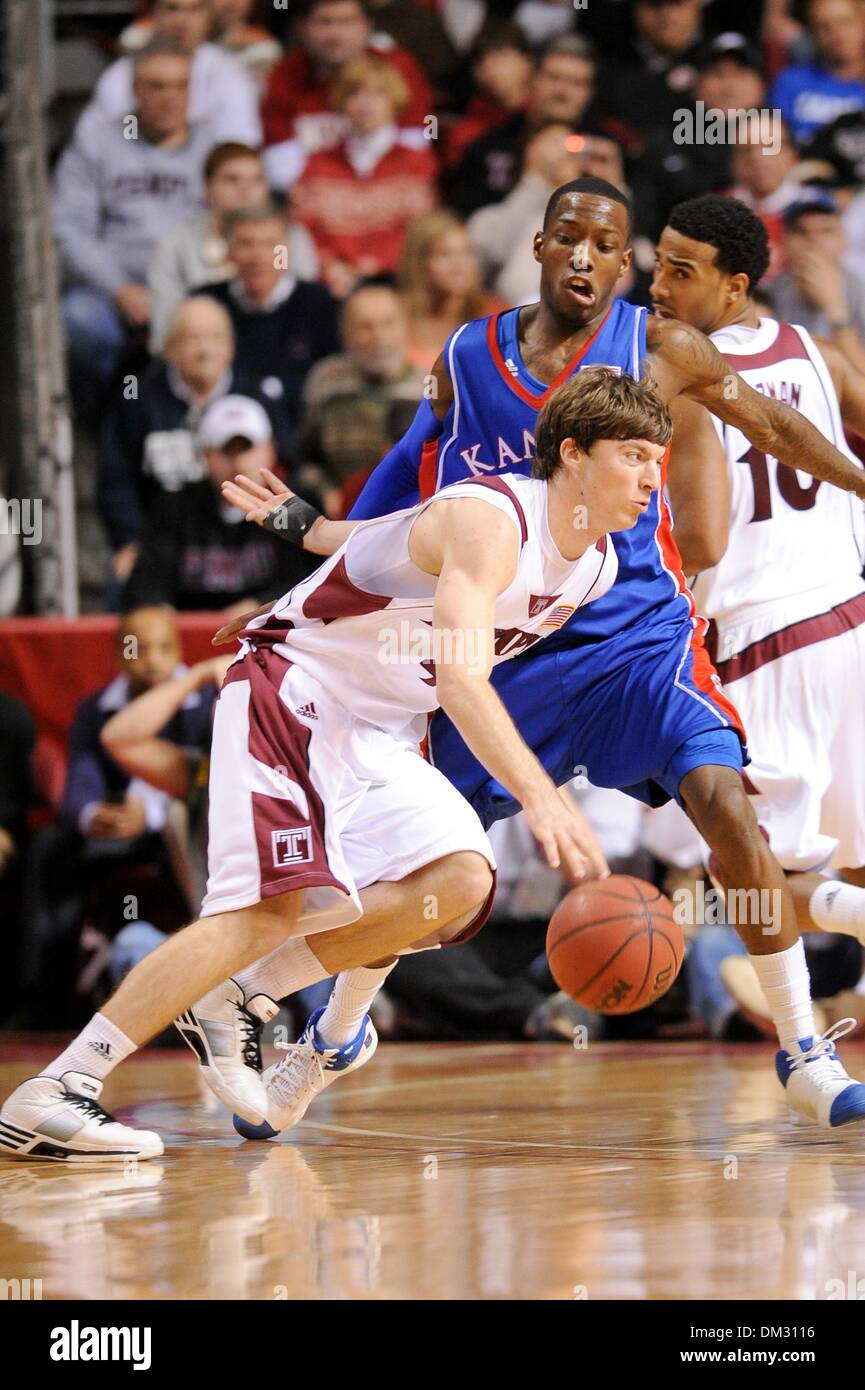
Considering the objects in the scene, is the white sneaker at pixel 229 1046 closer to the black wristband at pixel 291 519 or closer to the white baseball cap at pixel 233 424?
the black wristband at pixel 291 519

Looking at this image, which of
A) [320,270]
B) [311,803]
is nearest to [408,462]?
[311,803]

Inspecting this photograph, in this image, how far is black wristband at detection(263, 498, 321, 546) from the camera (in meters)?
4.68

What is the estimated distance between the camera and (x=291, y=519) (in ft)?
15.4

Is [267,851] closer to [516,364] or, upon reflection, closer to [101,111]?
[516,364]

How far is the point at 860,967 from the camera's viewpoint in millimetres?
7117

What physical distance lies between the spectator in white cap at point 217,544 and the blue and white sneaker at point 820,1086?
4211 mm

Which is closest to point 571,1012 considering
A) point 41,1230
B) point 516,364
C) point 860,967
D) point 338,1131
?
point 860,967

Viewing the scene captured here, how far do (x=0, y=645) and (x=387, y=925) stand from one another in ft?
13.2

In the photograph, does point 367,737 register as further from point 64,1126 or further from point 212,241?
point 212,241

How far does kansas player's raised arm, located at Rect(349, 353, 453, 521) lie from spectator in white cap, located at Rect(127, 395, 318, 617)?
10.6 ft

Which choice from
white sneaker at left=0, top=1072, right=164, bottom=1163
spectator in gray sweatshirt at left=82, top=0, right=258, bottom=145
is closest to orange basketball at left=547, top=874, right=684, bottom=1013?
white sneaker at left=0, top=1072, right=164, bottom=1163

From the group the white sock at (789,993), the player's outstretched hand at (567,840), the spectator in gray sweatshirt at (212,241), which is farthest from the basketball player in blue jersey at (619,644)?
the spectator in gray sweatshirt at (212,241)

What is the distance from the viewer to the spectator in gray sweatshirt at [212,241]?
9.26 m

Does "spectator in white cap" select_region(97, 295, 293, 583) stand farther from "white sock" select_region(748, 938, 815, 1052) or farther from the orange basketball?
"white sock" select_region(748, 938, 815, 1052)
